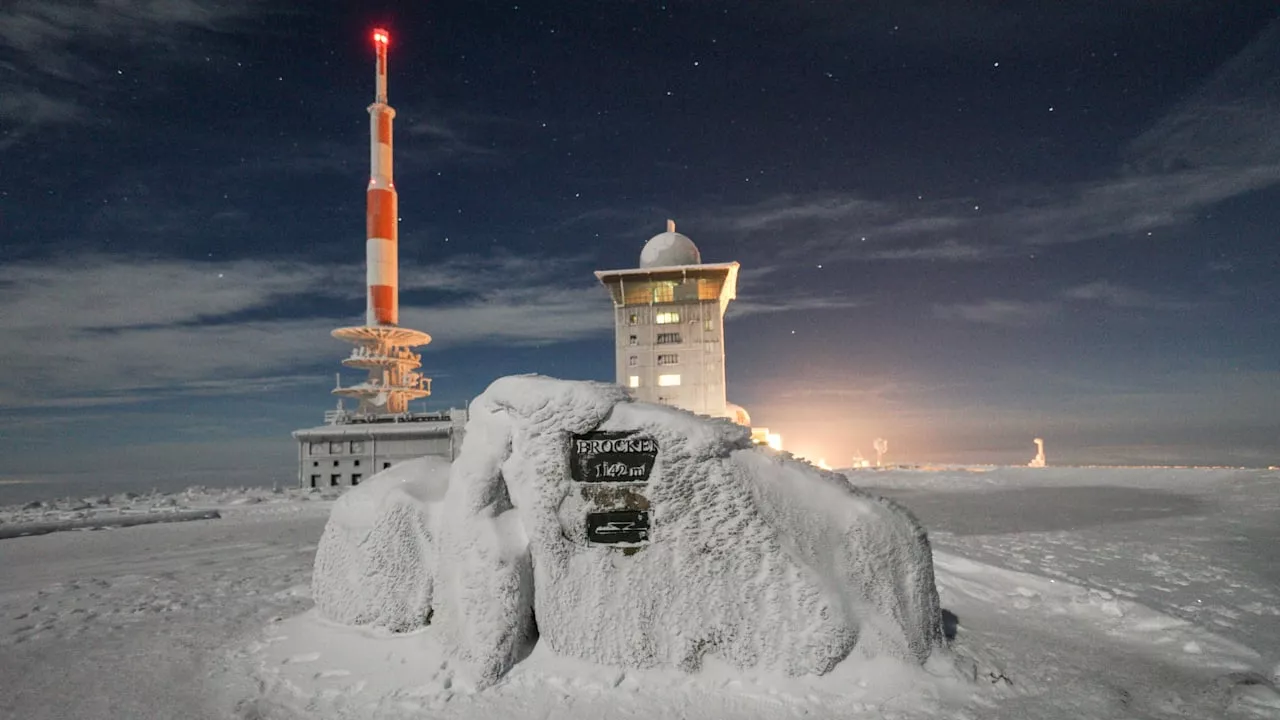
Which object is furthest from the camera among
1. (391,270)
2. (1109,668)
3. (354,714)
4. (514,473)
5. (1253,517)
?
(391,270)

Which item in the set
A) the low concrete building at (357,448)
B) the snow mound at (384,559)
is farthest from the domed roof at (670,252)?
the snow mound at (384,559)

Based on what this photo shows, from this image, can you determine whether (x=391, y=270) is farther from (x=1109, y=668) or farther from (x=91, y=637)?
(x=1109, y=668)

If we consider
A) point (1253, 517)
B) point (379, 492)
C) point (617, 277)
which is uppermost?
point (617, 277)

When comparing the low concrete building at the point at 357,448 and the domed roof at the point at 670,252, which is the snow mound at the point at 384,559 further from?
the domed roof at the point at 670,252

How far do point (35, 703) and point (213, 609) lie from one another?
2642 mm

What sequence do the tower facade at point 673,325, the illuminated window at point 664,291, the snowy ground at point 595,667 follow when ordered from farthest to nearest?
the illuminated window at point 664,291
the tower facade at point 673,325
the snowy ground at point 595,667

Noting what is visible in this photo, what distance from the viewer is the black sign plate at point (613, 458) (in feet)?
18.9

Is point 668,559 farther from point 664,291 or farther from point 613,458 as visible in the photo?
point 664,291

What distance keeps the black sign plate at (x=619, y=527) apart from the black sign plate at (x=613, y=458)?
0.32 meters

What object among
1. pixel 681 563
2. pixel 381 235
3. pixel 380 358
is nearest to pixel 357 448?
pixel 380 358

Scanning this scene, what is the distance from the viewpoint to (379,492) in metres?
6.98

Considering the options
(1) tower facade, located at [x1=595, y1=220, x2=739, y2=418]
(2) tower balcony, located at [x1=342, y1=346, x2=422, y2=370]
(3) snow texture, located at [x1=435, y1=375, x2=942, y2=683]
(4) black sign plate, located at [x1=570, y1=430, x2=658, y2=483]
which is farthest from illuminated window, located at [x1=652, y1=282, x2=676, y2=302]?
(4) black sign plate, located at [x1=570, y1=430, x2=658, y2=483]

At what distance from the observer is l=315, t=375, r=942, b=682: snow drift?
533 centimetres

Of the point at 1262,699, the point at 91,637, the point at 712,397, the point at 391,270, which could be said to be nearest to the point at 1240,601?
the point at 1262,699
